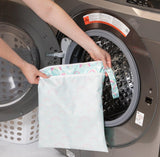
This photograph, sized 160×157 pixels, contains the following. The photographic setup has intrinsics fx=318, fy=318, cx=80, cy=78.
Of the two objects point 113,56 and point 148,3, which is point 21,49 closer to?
point 113,56

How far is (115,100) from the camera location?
→ 140 centimetres

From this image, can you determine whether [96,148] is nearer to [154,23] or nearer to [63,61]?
[63,61]

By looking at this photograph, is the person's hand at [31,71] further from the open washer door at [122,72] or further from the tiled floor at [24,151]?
the tiled floor at [24,151]

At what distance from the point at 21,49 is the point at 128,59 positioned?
0.54 meters

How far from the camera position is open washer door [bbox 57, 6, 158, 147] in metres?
1.12

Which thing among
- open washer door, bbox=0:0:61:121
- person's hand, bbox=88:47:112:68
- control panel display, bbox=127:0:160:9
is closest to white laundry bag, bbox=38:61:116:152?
person's hand, bbox=88:47:112:68

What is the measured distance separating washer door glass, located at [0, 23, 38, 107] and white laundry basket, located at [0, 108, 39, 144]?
0.75 ft

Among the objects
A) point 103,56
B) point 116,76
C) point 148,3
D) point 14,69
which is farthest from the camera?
point 14,69

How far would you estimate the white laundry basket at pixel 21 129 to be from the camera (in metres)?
1.74

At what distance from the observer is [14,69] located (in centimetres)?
151

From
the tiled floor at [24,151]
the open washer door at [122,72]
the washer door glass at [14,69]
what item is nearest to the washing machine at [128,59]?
the open washer door at [122,72]

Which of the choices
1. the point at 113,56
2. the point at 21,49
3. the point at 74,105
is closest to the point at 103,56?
the point at 113,56

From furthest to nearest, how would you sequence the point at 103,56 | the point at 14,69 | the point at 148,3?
the point at 14,69 < the point at 103,56 < the point at 148,3

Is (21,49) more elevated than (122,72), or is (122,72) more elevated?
(21,49)
